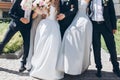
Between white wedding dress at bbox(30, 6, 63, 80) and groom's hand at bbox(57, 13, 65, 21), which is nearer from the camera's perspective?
white wedding dress at bbox(30, 6, 63, 80)

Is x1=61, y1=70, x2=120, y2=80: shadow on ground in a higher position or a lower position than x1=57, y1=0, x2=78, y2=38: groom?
lower

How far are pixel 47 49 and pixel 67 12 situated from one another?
2.79ft

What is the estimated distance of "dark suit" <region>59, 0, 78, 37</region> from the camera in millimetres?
8188

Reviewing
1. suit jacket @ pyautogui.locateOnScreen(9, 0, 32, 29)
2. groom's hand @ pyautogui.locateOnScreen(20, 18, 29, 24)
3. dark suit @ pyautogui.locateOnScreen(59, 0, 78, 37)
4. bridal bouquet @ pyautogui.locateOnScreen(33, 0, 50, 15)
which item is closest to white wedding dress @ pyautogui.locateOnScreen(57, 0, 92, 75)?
dark suit @ pyautogui.locateOnScreen(59, 0, 78, 37)

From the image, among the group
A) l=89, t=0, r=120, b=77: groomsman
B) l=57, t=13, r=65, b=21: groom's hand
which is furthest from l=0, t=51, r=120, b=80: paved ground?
l=57, t=13, r=65, b=21: groom's hand

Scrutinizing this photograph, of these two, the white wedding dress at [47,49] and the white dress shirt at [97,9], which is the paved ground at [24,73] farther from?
the white dress shirt at [97,9]

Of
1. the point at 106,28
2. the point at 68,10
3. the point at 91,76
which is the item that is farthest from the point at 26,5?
the point at 91,76

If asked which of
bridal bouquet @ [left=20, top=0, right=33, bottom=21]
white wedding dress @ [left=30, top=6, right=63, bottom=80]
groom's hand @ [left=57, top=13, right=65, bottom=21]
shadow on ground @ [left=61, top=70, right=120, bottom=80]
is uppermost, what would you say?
bridal bouquet @ [left=20, top=0, right=33, bottom=21]

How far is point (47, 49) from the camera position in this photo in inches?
318

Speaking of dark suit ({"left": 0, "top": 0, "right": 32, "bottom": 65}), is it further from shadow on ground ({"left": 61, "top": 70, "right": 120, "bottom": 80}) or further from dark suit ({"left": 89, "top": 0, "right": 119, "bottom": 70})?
dark suit ({"left": 89, "top": 0, "right": 119, "bottom": 70})

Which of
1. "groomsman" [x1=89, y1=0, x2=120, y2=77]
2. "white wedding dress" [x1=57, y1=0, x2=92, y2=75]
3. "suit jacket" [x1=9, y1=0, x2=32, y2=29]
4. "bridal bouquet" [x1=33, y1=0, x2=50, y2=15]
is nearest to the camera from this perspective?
"white wedding dress" [x1=57, y1=0, x2=92, y2=75]

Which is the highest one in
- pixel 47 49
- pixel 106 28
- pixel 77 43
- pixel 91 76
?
pixel 106 28

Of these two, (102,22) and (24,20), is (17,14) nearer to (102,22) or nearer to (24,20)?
(24,20)

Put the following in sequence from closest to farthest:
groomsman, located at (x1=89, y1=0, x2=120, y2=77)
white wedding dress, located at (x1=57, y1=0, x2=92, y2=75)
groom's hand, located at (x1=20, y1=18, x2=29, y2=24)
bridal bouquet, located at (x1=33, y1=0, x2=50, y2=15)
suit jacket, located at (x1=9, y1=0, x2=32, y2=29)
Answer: white wedding dress, located at (x1=57, y1=0, x2=92, y2=75) → bridal bouquet, located at (x1=33, y1=0, x2=50, y2=15) → groomsman, located at (x1=89, y1=0, x2=120, y2=77) → groom's hand, located at (x1=20, y1=18, x2=29, y2=24) → suit jacket, located at (x1=9, y1=0, x2=32, y2=29)
